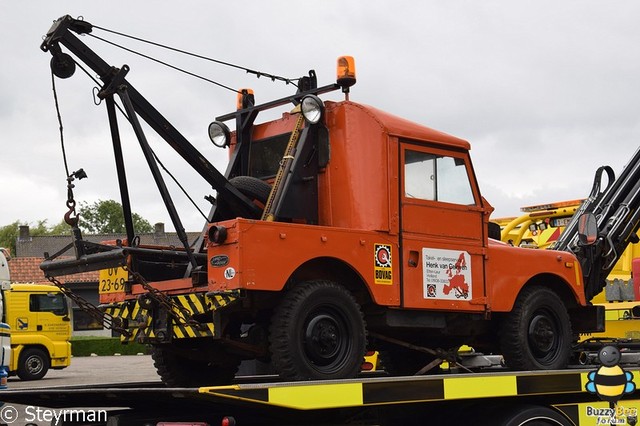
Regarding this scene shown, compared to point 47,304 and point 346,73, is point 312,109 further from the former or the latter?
point 47,304

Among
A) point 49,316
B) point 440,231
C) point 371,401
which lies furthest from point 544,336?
point 49,316

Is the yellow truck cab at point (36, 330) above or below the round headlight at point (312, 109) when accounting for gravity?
below

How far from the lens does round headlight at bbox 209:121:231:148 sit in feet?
30.7

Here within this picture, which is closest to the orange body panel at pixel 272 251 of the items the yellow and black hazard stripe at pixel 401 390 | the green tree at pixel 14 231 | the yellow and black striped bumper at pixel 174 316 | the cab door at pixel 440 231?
the yellow and black striped bumper at pixel 174 316

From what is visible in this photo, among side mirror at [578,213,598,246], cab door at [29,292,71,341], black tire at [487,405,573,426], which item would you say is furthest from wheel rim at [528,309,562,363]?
cab door at [29,292,71,341]

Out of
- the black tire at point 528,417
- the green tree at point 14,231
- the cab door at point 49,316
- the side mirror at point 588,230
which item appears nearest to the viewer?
the black tire at point 528,417

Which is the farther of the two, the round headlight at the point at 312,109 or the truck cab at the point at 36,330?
the truck cab at the point at 36,330

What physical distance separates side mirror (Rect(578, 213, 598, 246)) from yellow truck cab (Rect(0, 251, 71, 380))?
18.5m

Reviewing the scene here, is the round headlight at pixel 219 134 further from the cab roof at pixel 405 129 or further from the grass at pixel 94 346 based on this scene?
the grass at pixel 94 346

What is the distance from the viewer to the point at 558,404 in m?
8.13

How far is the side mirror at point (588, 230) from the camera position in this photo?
10.6 m

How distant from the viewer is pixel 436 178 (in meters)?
8.55

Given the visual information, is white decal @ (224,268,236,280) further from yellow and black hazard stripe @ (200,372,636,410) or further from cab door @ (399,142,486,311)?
cab door @ (399,142,486,311)

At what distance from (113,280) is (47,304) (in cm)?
1952
